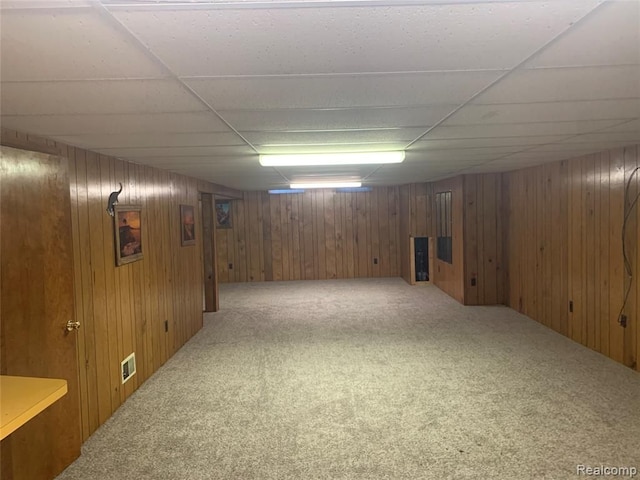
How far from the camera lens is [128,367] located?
337cm

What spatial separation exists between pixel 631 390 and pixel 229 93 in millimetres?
3736

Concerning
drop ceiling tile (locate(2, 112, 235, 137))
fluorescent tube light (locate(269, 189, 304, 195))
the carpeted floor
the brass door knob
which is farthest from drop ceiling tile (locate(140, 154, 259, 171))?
fluorescent tube light (locate(269, 189, 304, 195))

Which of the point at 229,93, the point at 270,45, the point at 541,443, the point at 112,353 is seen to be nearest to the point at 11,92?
the point at 229,93

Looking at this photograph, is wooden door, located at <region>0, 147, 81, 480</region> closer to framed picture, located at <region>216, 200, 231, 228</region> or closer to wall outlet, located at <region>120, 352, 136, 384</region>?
wall outlet, located at <region>120, 352, 136, 384</region>

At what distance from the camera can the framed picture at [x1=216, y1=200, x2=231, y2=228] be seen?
9.09 meters

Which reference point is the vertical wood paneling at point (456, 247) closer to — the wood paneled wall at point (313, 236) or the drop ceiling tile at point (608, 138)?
the wood paneled wall at point (313, 236)

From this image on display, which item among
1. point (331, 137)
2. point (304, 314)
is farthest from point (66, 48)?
point (304, 314)

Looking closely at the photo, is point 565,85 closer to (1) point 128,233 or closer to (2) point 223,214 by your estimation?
(1) point 128,233

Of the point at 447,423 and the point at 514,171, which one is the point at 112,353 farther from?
the point at 514,171

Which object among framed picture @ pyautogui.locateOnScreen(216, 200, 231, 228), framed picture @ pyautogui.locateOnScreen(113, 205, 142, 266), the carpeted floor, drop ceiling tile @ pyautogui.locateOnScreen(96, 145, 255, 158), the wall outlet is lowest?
the carpeted floor

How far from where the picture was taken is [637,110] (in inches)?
84.4

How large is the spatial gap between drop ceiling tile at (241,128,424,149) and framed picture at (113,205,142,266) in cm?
135

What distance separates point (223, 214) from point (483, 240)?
18.7ft

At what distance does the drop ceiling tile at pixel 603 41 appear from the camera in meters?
1.08
